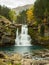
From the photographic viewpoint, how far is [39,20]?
10419cm

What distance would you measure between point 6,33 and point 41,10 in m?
18.0

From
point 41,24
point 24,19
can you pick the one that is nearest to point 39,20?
point 41,24

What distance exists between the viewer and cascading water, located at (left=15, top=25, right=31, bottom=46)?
10051 centimetres

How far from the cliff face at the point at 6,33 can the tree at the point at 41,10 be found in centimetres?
1114

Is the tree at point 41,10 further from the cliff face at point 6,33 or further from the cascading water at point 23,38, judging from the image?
the cliff face at point 6,33

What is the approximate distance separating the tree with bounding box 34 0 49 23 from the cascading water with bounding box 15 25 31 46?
6767 mm

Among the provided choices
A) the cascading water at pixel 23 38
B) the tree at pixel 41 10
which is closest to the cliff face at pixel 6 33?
the cascading water at pixel 23 38

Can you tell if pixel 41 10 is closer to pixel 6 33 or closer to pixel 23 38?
pixel 23 38

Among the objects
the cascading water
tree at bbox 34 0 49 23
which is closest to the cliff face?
the cascading water

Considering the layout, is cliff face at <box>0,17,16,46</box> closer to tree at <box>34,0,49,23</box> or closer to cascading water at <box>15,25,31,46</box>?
cascading water at <box>15,25,31,46</box>

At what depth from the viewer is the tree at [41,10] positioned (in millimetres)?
100719

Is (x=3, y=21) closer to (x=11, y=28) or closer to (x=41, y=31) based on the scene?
(x=11, y=28)

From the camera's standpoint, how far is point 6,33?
95.6m

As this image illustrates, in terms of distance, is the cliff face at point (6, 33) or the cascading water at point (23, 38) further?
the cascading water at point (23, 38)
